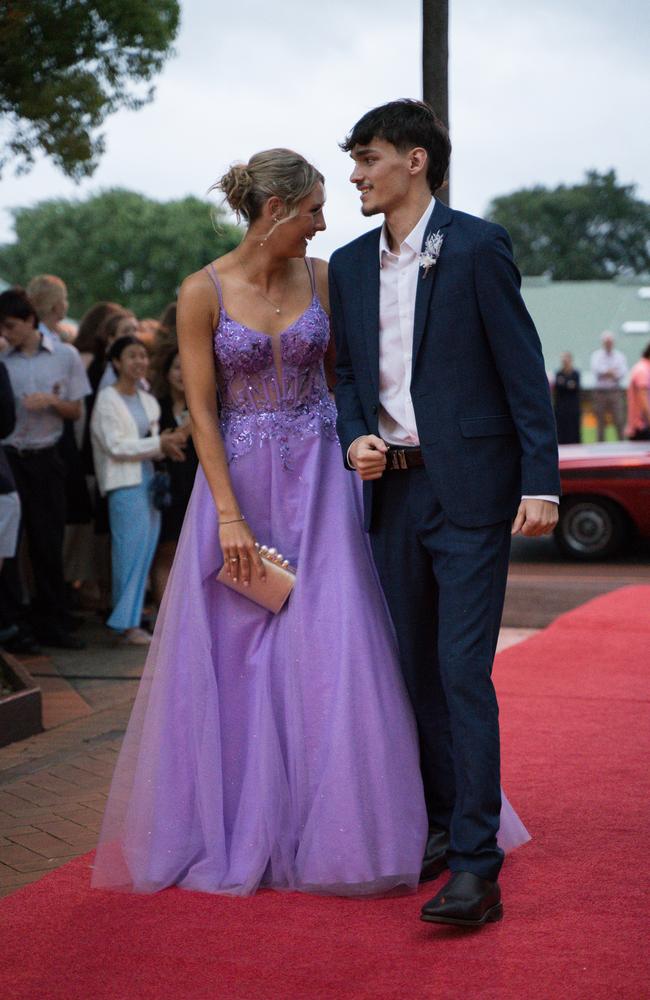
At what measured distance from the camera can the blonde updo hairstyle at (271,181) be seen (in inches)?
158

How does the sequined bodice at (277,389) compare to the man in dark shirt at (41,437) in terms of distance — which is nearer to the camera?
the sequined bodice at (277,389)

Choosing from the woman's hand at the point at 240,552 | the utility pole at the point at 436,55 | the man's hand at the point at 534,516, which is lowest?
the woman's hand at the point at 240,552

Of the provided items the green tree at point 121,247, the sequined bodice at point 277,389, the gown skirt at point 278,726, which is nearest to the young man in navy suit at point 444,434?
the gown skirt at point 278,726

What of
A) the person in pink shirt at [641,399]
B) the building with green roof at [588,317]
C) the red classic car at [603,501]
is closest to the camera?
the red classic car at [603,501]

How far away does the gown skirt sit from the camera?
3.82m

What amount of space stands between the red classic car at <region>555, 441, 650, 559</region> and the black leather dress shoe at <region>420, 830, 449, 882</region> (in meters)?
7.59

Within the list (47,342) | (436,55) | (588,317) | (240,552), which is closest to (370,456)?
(240,552)

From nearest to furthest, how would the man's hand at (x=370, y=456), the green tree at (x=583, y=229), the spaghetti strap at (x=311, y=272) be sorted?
the man's hand at (x=370, y=456) → the spaghetti strap at (x=311, y=272) → the green tree at (x=583, y=229)

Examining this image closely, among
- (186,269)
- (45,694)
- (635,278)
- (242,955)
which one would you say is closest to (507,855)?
(242,955)

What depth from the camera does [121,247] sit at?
76.9m

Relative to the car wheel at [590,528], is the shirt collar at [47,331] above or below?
above

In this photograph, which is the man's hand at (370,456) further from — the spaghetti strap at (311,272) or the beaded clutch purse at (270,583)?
the spaghetti strap at (311,272)

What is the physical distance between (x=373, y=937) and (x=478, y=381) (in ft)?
4.82

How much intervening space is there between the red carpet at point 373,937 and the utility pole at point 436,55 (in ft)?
9.68
